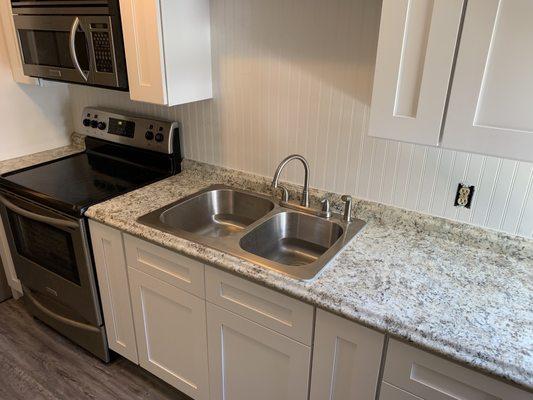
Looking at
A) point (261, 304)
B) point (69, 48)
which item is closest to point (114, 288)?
point (261, 304)

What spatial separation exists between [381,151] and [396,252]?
1.35ft

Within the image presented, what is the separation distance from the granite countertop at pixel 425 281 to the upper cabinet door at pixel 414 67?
445mm

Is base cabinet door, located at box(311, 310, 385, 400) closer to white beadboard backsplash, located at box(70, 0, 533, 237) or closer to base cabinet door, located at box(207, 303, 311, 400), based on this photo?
base cabinet door, located at box(207, 303, 311, 400)

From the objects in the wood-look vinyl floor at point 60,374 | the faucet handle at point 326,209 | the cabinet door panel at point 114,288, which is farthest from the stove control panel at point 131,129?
the wood-look vinyl floor at point 60,374

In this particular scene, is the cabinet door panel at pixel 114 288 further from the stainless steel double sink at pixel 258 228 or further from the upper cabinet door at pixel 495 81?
the upper cabinet door at pixel 495 81

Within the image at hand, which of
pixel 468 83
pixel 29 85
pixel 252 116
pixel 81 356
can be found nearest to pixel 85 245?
pixel 81 356

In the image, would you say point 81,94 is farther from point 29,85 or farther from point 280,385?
point 280,385

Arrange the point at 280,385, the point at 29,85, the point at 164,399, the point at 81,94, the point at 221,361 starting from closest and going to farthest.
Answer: the point at 280,385 → the point at 221,361 → the point at 164,399 → the point at 29,85 → the point at 81,94

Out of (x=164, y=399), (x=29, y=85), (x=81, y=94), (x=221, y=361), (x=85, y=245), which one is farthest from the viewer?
(x=81, y=94)

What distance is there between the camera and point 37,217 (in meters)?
1.93

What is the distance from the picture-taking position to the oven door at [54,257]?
6.16 feet

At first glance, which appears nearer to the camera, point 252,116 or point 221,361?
point 221,361

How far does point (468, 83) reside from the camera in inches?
43.0

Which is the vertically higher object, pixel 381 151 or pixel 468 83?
pixel 468 83
